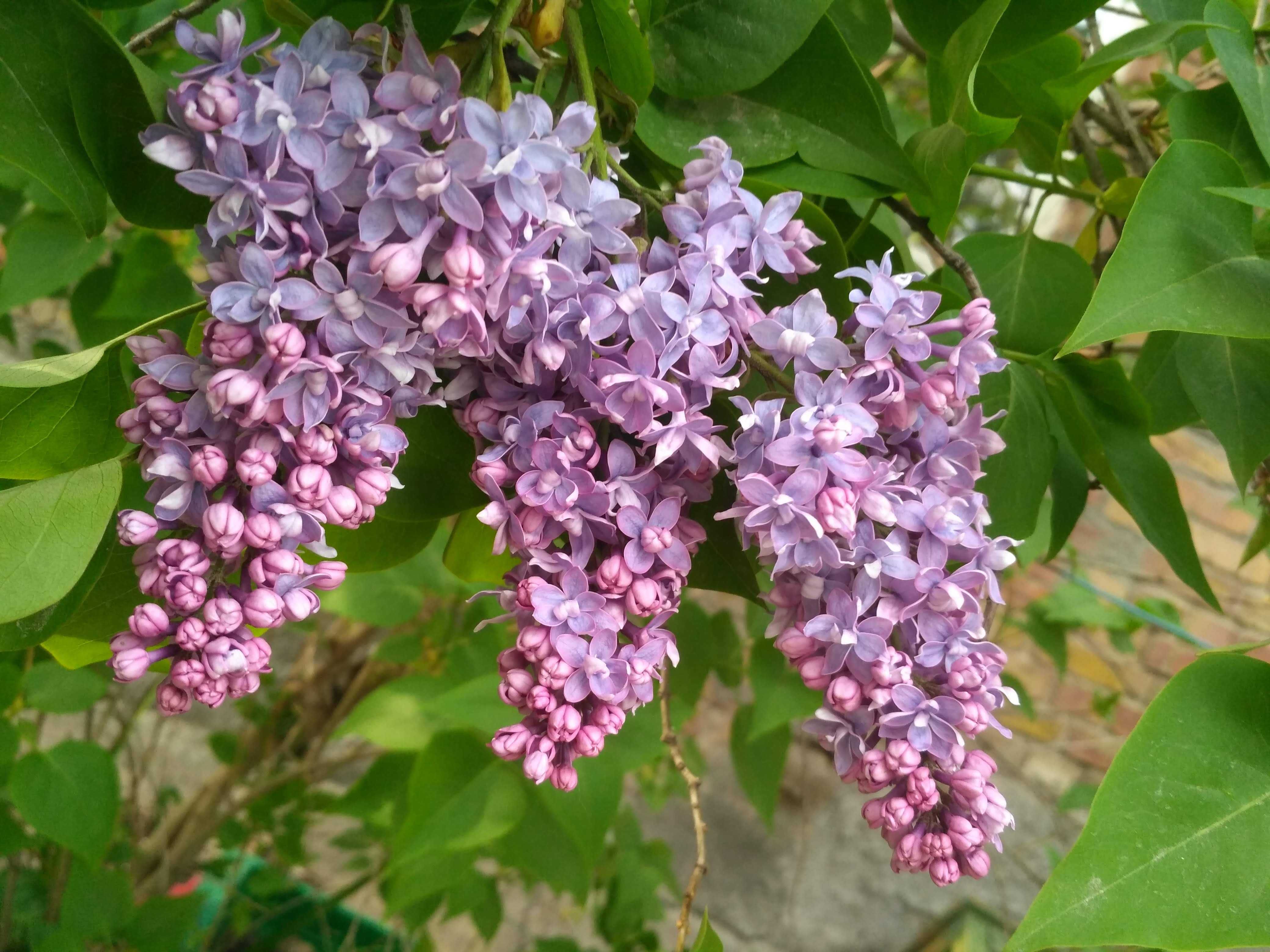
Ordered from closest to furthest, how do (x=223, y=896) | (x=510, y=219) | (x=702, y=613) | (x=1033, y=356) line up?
(x=510, y=219), (x=1033, y=356), (x=702, y=613), (x=223, y=896)

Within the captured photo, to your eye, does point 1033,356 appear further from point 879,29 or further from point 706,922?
point 706,922

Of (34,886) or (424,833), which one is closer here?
(424,833)

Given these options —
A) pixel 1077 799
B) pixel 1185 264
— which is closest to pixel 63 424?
pixel 1185 264

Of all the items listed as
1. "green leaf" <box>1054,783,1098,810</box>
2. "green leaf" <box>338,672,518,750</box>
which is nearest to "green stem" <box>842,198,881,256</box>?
"green leaf" <box>338,672,518,750</box>

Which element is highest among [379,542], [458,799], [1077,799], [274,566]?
[274,566]

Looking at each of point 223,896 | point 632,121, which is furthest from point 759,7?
point 223,896

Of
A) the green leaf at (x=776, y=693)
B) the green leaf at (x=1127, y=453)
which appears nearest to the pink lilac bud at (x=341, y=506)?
the green leaf at (x=1127, y=453)

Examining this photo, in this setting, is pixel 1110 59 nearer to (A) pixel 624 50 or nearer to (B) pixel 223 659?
(A) pixel 624 50
